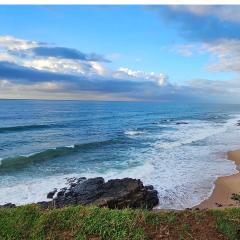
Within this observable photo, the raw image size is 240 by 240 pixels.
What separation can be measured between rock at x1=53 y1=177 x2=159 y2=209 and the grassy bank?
233 inches

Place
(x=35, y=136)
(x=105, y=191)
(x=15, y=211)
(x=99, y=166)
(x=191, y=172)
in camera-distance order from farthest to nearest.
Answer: (x=35, y=136) < (x=99, y=166) < (x=191, y=172) < (x=105, y=191) < (x=15, y=211)

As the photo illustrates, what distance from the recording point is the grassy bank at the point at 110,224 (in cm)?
691

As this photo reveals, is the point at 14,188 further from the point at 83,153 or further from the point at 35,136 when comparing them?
the point at 35,136

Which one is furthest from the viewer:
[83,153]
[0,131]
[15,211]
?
[0,131]

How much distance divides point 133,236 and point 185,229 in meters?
0.98

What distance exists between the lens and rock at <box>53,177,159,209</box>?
14234mm

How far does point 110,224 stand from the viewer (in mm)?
7027

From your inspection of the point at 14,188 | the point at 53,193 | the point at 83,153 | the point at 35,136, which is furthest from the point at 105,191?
the point at 35,136

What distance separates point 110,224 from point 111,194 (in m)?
8.14

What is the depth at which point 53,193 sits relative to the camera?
16703mm

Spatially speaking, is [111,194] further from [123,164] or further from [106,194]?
[123,164]

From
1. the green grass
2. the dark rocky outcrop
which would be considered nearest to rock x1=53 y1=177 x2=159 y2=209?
the dark rocky outcrop

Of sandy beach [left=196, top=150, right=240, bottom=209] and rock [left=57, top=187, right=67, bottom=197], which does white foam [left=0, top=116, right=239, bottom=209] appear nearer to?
sandy beach [left=196, top=150, right=240, bottom=209]

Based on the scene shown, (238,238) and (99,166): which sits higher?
(238,238)
